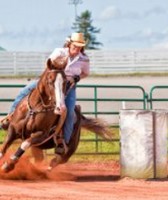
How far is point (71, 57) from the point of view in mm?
10469

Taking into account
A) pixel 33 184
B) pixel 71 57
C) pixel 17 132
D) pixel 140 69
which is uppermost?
pixel 140 69

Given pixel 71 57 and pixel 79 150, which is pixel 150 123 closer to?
pixel 71 57

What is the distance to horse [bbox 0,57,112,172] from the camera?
32.4 feet

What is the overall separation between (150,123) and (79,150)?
4075mm

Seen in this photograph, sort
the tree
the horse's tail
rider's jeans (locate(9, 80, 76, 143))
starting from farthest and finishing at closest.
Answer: the tree, the horse's tail, rider's jeans (locate(9, 80, 76, 143))

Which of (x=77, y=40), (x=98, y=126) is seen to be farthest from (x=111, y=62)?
(x=77, y=40)

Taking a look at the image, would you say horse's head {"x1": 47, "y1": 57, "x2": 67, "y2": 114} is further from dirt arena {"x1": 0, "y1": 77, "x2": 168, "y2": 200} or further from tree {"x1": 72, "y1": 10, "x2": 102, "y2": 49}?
tree {"x1": 72, "y1": 10, "x2": 102, "y2": 49}

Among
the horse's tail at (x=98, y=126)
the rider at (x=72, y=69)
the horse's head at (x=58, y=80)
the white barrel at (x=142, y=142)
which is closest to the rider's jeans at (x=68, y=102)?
the rider at (x=72, y=69)

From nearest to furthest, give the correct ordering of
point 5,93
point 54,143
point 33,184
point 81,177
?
1. point 33,184
2. point 54,143
3. point 81,177
4. point 5,93

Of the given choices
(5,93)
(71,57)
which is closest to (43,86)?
(71,57)

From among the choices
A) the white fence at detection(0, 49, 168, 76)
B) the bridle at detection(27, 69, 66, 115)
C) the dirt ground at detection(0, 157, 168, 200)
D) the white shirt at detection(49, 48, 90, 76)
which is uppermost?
the white fence at detection(0, 49, 168, 76)

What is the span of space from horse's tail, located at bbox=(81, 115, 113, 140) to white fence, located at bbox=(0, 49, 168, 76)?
23165mm

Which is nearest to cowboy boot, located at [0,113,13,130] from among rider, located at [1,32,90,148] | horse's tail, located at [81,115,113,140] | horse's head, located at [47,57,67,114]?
rider, located at [1,32,90,148]

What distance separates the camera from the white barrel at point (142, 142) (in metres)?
10.9
